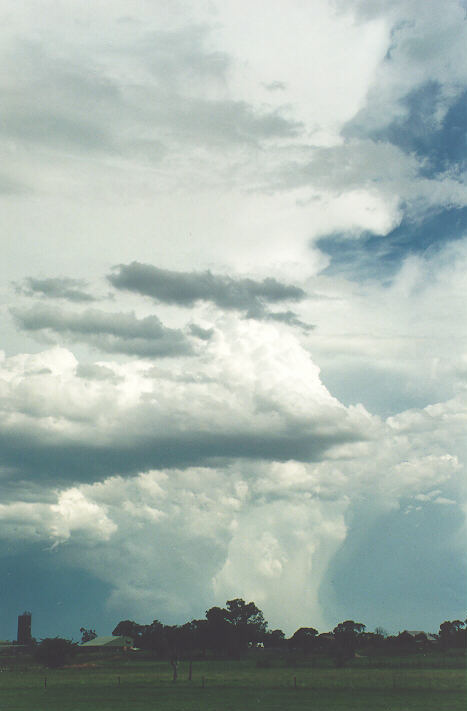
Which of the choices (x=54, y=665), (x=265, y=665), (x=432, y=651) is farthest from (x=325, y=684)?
(x=432, y=651)

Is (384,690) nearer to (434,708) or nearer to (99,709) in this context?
(434,708)

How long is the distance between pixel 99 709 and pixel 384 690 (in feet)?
107

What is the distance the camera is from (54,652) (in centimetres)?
16062

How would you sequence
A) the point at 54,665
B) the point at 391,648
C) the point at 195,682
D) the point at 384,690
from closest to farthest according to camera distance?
the point at 384,690 < the point at 195,682 < the point at 54,665 < the point at 391,648

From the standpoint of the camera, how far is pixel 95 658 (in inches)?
7726

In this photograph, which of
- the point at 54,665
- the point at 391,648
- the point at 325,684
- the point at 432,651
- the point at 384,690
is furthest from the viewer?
the point at 391,648

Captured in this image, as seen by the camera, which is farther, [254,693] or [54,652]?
[54,652]

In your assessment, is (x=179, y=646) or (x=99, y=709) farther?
(x=179, y=646)

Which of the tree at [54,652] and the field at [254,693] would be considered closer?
the field at [254,693]

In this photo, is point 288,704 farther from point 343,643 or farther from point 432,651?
point 432,651

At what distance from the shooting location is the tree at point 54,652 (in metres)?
161

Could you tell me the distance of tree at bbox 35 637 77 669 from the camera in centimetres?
16055

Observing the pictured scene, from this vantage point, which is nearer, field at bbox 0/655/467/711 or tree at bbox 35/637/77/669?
field at bbox 0/655/467/711

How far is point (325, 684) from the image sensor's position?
283 feet
